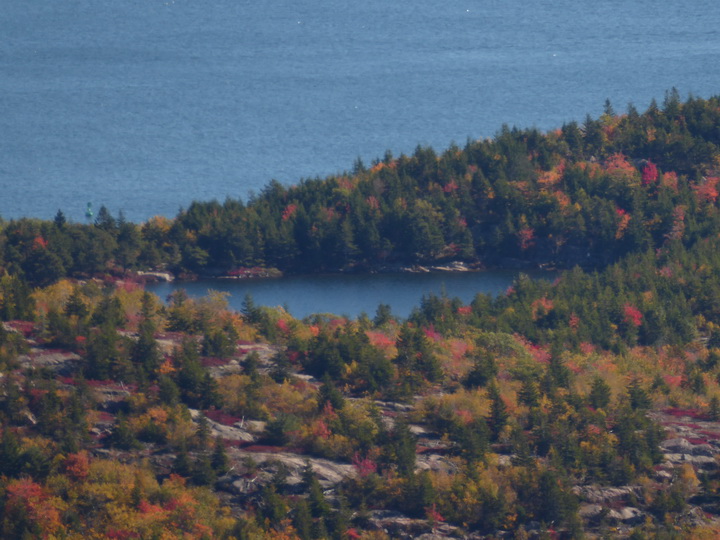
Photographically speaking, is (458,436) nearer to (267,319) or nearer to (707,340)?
(267,319)

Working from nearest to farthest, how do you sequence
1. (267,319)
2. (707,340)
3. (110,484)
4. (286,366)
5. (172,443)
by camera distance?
(110,484)
(172,443)
(286,366)
(267,319)
(707,340)

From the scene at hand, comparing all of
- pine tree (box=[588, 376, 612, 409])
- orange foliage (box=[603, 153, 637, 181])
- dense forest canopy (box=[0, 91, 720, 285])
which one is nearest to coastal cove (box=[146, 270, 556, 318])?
dense forest canopy (box=[0, 91, 720, 285])

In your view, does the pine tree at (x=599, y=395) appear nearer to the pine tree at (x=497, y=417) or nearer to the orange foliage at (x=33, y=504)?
the pine tree at (x=497, y=417)

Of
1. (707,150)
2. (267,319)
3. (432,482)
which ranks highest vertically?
(707,150)

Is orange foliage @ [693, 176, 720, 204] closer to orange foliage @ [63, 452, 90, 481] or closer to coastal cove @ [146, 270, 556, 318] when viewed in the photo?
coastal cove @ [146, 270, 556, 318]

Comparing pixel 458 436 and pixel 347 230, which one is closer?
pixel 458 436

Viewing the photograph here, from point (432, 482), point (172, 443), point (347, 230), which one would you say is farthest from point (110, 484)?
point (347, 230)

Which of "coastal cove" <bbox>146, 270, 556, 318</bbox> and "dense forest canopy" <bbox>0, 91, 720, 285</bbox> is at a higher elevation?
"dense forest canopy" <bbox>0, 91, 720, 285</bbox>
